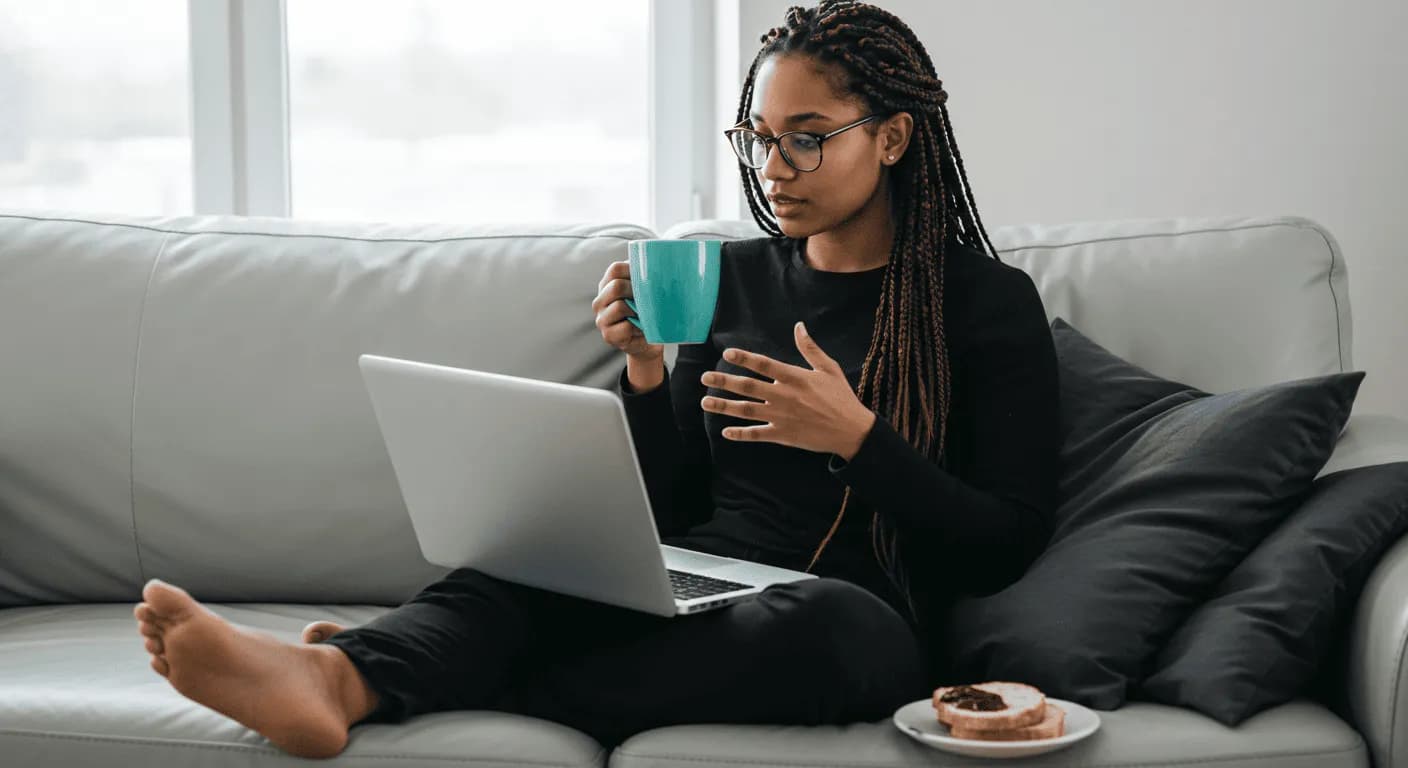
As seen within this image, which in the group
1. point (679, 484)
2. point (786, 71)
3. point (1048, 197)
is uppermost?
point (786, 71)

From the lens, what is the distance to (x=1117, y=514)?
149 cm

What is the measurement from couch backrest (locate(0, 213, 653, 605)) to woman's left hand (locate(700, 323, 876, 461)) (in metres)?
0.53

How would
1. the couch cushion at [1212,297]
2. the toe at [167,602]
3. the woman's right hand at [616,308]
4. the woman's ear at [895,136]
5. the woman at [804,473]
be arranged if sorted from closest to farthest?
1. the toe at [167,602]
2. the woman at [804,473]
3. the woman's right hand at [616,308]
4. the woman's ear at [895,136]
5. the couch cushion at [1212,297]

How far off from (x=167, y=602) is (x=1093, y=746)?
0.77m

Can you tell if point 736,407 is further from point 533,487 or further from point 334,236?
point 334,236

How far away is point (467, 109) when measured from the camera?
2711 mm

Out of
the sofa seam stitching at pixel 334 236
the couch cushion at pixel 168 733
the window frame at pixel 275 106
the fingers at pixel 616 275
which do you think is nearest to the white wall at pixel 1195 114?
the window frame at pixel 275 106

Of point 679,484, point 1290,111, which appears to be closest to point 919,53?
point 679,484

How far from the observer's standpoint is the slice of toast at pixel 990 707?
1151 mm

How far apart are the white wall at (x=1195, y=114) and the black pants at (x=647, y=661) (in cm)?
135

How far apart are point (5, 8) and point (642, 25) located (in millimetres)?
1165

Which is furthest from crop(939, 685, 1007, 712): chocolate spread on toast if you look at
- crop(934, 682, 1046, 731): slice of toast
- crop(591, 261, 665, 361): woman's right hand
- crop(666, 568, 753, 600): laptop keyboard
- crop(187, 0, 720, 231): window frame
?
crop(187, 0, 720, 231): window frame

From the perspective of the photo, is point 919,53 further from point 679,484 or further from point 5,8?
point 5,8

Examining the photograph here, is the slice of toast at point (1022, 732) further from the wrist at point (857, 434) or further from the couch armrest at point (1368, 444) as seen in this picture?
the couch armrest at point (1368, 444)
